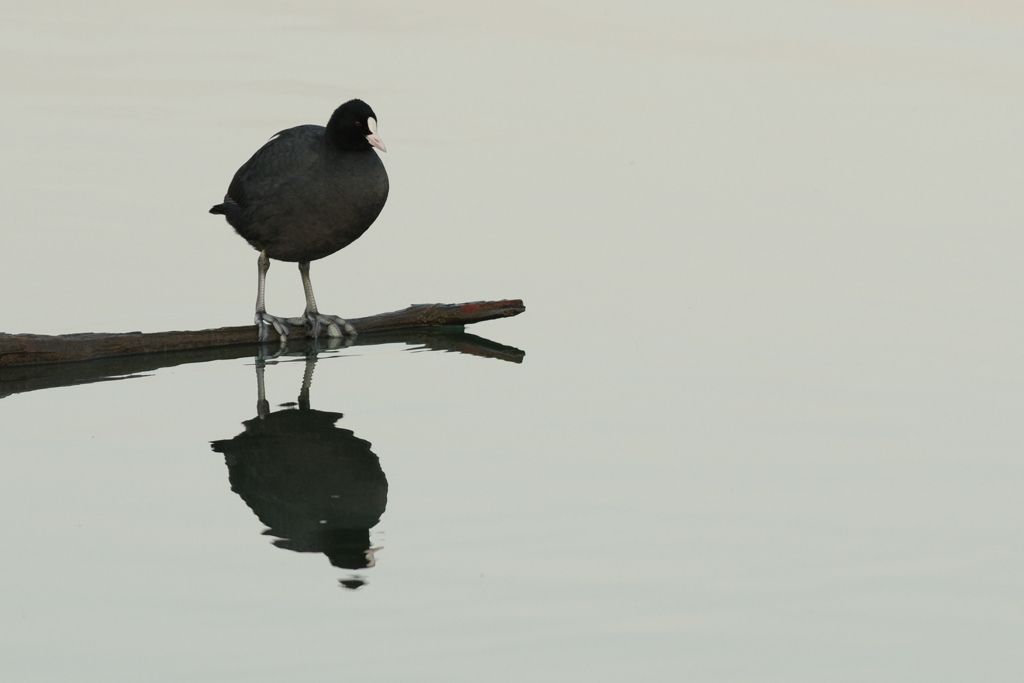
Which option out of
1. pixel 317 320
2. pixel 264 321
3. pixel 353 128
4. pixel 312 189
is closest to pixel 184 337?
pixel 264 321

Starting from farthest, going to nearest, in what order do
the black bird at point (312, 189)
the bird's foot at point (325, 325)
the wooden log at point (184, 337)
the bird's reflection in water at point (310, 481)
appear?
the bird's foot at point (325, 325) < the black bird at point (312, 189) < the wooden log at point (184, 337) < the bird's reflection in water at point (310, 481)

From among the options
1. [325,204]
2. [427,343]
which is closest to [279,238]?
[325,204]

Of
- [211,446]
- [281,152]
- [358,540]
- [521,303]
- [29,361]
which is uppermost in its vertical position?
[281,152]

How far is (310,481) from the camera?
834 centimetres

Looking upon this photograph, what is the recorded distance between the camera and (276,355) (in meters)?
11.5

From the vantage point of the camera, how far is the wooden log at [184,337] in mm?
10531

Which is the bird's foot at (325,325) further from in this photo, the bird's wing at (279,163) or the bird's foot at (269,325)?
the bird's wing at (279,163)

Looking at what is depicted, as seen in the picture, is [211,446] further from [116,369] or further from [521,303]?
[521,303]

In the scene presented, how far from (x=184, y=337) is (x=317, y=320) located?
1249 millimetres

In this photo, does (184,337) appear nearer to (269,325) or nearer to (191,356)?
(191,356)

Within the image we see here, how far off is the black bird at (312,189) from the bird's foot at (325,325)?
180 mm

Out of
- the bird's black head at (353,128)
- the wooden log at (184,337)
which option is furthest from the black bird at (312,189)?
the wooden log at (184,337)

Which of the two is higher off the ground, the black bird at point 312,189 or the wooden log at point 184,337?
the black bird at point 312,189

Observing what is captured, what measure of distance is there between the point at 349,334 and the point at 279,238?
40.4 inches
